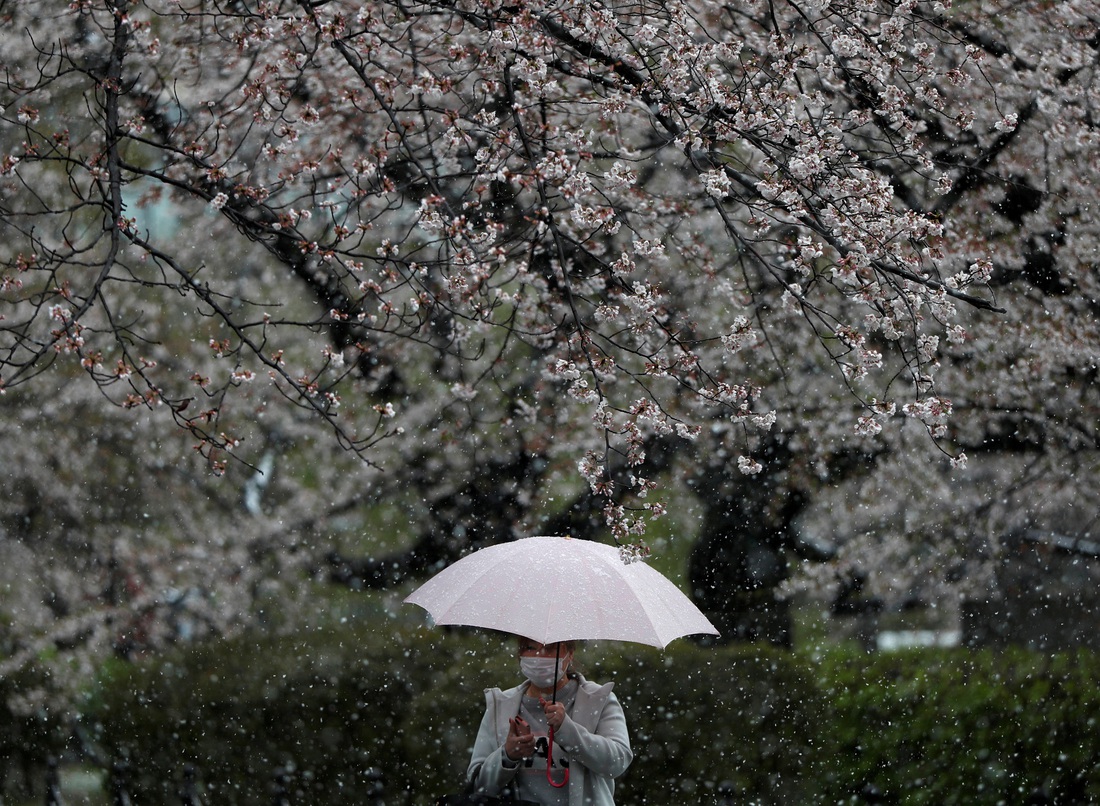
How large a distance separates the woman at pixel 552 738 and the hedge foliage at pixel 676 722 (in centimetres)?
266

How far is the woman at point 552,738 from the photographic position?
8.53 ft

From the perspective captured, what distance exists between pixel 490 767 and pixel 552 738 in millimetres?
178

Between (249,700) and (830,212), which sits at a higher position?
(830,212)

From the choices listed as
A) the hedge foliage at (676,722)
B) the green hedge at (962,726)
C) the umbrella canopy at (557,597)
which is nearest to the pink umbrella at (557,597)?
the umbrella canopy at (557,597)

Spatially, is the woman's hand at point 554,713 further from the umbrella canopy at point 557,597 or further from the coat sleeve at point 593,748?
the umbrella canopy at point 557,597

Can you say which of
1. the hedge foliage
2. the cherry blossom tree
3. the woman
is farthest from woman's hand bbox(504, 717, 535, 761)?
the cherry blossom tree

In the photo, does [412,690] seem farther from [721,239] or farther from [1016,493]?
[1016,493]

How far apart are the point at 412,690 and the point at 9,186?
12.5ft

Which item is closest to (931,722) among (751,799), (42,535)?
(751,799)

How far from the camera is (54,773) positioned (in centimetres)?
550

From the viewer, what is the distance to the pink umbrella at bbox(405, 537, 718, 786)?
2.65m

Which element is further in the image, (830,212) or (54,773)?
(54,773)

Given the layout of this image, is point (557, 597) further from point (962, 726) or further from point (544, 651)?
point (962, 726)

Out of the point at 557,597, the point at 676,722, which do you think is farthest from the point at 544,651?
the point at 676,722
